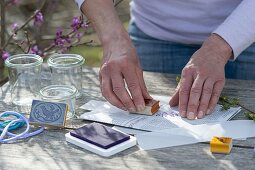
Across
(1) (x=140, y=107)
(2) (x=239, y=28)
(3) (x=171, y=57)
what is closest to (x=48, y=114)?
(1) (x=140, y=107)

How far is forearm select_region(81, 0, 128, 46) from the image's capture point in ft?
7.29

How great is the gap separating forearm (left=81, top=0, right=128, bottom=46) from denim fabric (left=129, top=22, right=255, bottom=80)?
0.34 meters

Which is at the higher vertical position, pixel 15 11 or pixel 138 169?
pixel 138 169

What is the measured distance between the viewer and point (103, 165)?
5.49ft

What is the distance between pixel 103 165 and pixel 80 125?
290 millimetres

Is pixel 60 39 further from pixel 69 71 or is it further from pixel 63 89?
pixel 63 89

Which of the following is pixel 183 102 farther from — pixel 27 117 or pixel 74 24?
pixel 74 24

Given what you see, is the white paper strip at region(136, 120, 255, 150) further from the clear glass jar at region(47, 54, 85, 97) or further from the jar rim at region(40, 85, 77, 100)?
the clear glass jar at region(47, 54, 85, 97)

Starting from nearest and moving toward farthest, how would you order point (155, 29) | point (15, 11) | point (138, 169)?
point (138, 169), point (155, 29), point (15, 11)

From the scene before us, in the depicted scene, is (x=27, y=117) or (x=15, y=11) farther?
(x=15, y=11)

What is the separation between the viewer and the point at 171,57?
2.61 metres

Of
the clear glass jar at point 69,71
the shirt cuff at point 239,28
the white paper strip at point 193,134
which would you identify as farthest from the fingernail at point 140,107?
the shirt cuff at point 239,28

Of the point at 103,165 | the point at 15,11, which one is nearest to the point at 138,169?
the point at 103,165

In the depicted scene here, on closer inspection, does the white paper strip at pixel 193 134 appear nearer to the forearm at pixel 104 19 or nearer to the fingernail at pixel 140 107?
the fingernail at pixel 140 107
